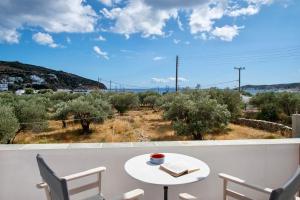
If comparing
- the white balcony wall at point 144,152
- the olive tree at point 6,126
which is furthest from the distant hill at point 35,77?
the white balcony wall at point 144,152

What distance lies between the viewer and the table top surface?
68.3 inches

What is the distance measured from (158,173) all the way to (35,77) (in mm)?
36342

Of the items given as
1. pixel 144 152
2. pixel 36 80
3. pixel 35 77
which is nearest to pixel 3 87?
pixel 35 77

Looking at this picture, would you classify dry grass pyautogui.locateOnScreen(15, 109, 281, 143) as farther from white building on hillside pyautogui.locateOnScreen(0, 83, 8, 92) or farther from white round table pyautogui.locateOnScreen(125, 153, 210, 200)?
white building on hillside pyautogui.locateOnScreen(0, 83, 8, 92)

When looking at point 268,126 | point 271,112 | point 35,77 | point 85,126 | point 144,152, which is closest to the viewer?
point 144,152

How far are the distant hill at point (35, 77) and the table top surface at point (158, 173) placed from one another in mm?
30382

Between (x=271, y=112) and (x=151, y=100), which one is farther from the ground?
(x=151, y=100)

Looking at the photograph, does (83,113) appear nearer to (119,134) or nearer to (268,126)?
(119,134)

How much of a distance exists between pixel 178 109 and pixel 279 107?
27.4 ft

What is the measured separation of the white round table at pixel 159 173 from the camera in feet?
5.68

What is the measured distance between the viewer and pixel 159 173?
1.87 meters

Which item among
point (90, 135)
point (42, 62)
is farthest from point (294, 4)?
point (42, 62)

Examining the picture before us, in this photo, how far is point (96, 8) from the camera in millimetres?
8805

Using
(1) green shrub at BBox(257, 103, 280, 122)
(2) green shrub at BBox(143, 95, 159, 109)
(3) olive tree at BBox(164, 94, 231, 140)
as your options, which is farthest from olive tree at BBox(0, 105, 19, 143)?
(2) green shrub at BBox(143, 95, 159, 109)
